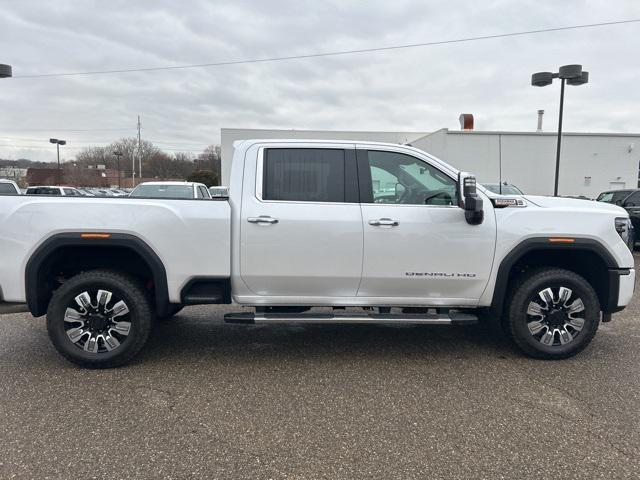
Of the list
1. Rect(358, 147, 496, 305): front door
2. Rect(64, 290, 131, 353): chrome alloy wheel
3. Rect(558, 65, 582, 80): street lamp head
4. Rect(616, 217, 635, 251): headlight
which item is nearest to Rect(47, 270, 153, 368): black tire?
Rect(64, 290, 131, 353): chrome alloy wheel

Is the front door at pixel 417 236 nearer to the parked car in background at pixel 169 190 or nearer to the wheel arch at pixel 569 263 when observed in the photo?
the wheel arch at pixel 569 263

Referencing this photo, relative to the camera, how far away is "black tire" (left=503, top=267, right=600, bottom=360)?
4180 millimetres

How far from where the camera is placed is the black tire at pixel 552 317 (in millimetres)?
4180

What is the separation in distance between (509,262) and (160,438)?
124 inches

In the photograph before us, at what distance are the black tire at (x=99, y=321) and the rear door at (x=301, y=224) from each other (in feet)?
3.27

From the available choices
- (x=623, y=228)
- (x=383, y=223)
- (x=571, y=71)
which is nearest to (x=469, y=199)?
(x=383, y=223)

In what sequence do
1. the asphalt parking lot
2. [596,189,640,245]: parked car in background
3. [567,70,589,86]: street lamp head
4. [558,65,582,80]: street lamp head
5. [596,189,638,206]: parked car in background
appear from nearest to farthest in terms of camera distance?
the asphalt parking lot < [596,189,640,245]: parked car in background < [596,189,638,206]: parked car in background < [558,65,582,80]: street lamp head < [567,70,589,86]: street lamp head

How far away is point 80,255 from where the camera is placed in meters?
4.16

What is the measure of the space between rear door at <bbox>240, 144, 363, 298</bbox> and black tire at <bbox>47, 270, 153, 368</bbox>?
3.27 ft

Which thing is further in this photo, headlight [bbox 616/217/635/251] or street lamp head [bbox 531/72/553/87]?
street lamp head [bbox 531/72/553/87]

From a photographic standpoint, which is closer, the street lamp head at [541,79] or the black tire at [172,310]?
the black tire at [172,310]

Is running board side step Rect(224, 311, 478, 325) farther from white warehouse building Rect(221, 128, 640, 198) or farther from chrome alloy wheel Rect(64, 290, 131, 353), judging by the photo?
white warehouse building Rect(221, 128, 640, 198)

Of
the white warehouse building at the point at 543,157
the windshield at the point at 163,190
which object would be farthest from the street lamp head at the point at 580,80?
the windshield at the point at 163,190

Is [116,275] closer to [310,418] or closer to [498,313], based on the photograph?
[310,418]
